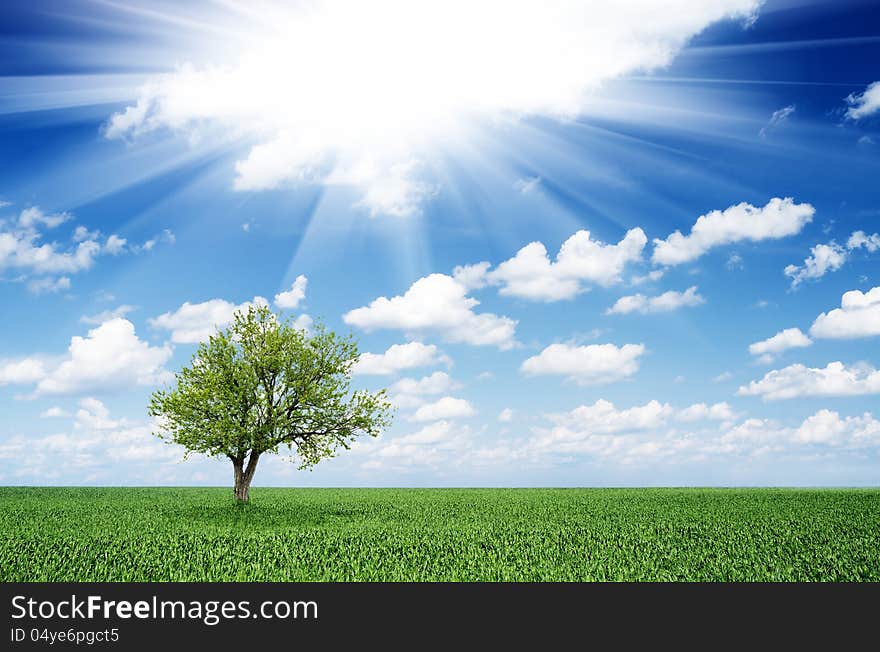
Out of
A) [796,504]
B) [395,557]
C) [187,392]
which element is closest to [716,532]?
[395,557]

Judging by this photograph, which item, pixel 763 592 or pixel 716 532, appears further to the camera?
pixel 716 532

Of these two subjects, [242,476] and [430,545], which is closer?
[430,545]

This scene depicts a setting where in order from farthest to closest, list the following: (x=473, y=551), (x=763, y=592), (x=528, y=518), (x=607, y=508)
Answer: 1. (x=607, y=508)
2. (x=528, y=518)
3. (x=473, y=551)
4. (x=763, y=592)

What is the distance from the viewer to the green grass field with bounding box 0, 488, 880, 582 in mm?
19312

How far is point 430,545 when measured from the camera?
77.4 feet

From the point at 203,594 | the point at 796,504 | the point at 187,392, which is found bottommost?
the point at 796,504

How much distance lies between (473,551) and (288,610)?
1109 centimetres

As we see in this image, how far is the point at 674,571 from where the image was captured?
19844mm

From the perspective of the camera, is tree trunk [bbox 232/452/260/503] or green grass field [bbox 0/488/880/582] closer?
green grass field [bbox 0/488/880/582]

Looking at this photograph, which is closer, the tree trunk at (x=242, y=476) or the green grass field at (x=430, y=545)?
the green grass field at (x=430, y=545)

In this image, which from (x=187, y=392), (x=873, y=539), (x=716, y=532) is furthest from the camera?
(x=187, y=392)

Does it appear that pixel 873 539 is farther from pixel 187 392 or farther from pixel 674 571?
pixel 187 392

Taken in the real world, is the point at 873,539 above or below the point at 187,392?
below

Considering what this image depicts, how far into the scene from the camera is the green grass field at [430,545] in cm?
1931
